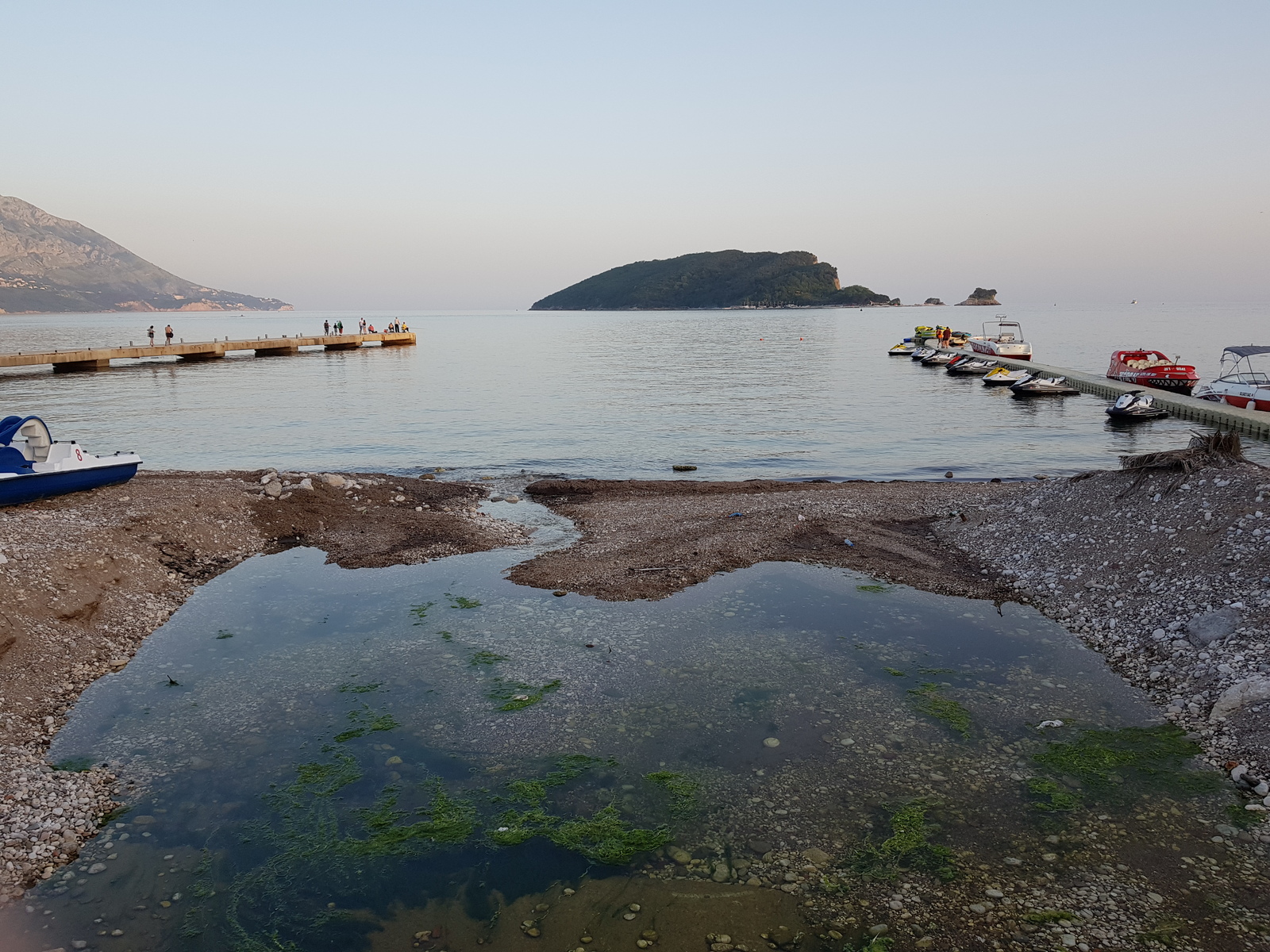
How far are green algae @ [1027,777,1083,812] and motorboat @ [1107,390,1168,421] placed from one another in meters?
38.5

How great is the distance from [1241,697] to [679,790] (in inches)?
268

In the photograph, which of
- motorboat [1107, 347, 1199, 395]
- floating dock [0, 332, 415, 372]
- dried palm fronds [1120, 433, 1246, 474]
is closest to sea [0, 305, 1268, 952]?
dried palm fronds [1120, 433, 1246, 474]

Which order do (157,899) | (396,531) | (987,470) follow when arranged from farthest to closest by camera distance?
(987,470), (396,531), (157,899)

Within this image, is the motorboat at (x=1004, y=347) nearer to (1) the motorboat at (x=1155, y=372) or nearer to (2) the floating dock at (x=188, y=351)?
(1) the motorboat at (x=1155, y=372)

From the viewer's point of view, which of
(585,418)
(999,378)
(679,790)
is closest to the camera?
(679,790)

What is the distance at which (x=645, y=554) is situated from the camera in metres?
16.2

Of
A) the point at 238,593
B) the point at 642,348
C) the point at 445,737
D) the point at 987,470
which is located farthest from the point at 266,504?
the point at 642,348

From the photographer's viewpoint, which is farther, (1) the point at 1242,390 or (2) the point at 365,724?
(1) the point at 1242,390

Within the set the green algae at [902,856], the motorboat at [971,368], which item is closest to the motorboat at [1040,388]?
the motorboat at [971,368]

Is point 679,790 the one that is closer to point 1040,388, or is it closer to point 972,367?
point 1040,388

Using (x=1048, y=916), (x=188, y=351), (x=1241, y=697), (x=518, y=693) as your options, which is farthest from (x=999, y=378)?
(x=188, y=351)

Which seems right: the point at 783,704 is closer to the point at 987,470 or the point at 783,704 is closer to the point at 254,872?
the point at 254,872

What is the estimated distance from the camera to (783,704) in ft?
33.3

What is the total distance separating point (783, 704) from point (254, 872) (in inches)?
245
